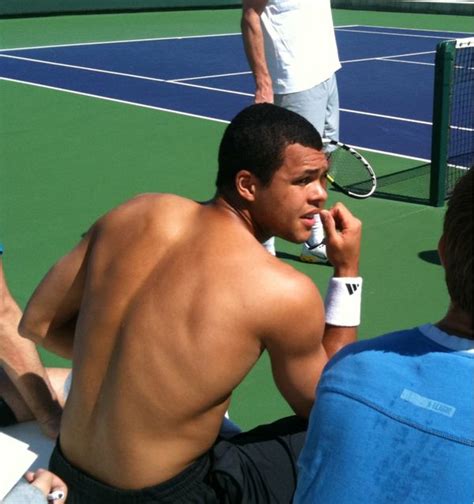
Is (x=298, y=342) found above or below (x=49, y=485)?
above

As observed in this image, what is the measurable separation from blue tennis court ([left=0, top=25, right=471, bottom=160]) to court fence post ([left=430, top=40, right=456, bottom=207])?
69.1 inches

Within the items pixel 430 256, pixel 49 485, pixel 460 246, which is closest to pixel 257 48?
pixel 430 256

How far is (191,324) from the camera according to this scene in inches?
114

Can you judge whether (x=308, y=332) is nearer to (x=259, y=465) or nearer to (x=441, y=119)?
(x=259, y=465)

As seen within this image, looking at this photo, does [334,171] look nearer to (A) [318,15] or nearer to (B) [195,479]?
(A) [318,15]

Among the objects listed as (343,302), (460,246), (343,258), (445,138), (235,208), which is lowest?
(445,138)

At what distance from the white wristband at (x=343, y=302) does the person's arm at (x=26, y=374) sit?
1.18 m

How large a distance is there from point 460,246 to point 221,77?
13.1m

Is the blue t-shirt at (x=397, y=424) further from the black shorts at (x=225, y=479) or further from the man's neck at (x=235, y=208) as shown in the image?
the man's neck at (x=235, y=208)

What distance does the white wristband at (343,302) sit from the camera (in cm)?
337

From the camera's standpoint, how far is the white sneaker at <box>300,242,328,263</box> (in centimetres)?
668

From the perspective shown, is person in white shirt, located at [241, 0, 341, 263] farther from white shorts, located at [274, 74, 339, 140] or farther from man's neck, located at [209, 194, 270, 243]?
man's neck, located at [209, 194, 270, 243]

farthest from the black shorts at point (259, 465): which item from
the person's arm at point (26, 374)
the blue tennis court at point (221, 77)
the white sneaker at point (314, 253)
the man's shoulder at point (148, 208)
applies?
the blue tennis court at point (221, 77)

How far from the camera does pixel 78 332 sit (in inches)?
123
